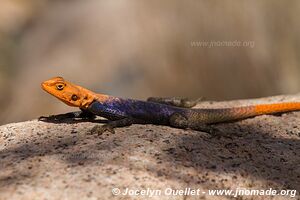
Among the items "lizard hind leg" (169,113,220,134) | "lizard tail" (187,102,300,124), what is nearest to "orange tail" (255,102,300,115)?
"lizard tail" (187,102,300,124)

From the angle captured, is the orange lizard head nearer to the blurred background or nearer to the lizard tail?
the lizard tail

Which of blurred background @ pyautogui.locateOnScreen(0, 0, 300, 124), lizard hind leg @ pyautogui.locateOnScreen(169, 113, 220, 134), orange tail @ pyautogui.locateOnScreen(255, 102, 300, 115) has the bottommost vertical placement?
lizard hind leg @ pyautogui.locateOnScreen(169, 113, 220, 134)

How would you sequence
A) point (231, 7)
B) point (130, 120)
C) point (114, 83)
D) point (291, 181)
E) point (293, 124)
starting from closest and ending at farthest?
point (291, 181)
point (130, 120)
point (293, 124)
point (114, 83)
point (231, 7)

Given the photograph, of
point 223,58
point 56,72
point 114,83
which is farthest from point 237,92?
point 56,72

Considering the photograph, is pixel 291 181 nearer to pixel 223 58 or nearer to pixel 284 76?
A: pixel 223 58

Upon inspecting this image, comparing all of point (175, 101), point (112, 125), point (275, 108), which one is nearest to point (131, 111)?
point (112, 125)

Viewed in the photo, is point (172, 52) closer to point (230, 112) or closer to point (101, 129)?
point (230, 112)
